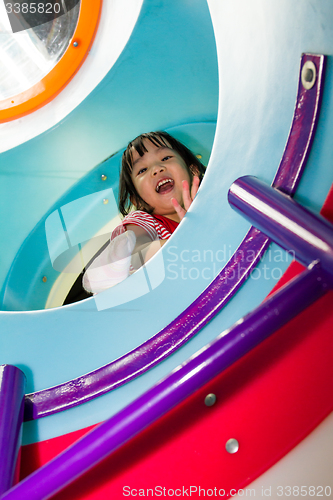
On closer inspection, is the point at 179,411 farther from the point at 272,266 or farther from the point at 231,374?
the point at 272,266

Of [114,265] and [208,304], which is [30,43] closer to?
[114,265]

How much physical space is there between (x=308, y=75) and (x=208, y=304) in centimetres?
30

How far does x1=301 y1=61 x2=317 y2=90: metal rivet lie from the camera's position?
1.47 ft

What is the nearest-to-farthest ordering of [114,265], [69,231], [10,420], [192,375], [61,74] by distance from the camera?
[192,375]
[10,420]
[114,265]
[61,74]
[69,231]

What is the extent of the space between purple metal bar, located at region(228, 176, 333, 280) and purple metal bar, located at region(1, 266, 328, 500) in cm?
2

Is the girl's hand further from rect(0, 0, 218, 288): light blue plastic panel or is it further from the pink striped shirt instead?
rect(0, 0, 218, 288): light blue plastic panel

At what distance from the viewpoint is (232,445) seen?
1.29 ft

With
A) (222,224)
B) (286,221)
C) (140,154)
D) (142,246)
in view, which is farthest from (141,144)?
(286,221)

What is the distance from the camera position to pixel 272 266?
1.52 ft

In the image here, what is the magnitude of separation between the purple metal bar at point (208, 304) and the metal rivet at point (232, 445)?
0.12 metres

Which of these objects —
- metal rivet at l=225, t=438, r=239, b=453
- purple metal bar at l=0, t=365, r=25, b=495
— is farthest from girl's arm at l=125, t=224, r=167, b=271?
metal rivet at l=225, t=438, r=239, b=453

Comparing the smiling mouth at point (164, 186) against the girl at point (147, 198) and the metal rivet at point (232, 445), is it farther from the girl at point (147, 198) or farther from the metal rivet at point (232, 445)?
the metal rivet at point (232, 445)

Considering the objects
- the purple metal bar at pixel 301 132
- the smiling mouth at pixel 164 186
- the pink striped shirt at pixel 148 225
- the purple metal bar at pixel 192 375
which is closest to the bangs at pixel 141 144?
the smiling mouth at pixel 164 186

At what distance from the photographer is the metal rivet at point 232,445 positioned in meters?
0.39
